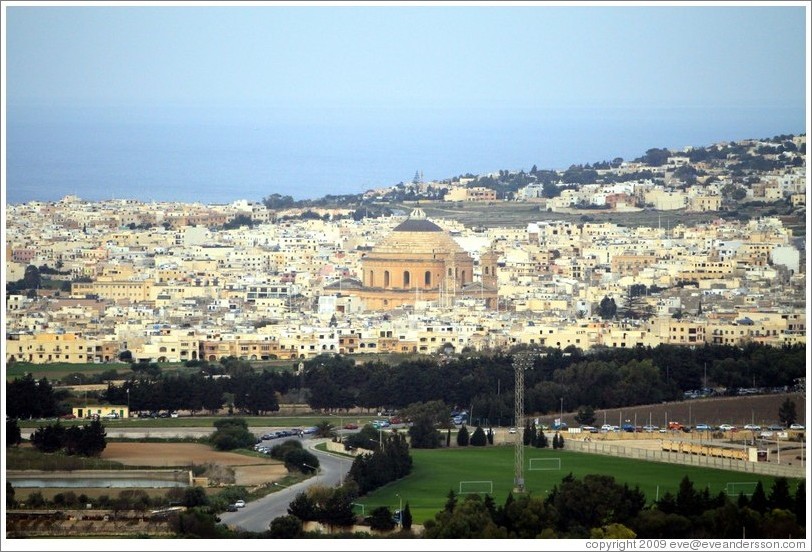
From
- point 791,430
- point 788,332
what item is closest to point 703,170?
point 788,332

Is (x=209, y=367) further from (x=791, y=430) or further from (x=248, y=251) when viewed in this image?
(x=248, y=251)

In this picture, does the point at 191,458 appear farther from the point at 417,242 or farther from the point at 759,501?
the point at 417,242

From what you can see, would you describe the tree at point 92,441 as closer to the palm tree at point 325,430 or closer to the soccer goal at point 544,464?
the palm tree at point 325,430

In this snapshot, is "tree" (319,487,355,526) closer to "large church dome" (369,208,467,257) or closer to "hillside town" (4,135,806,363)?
"hillside town" (4,135,806,363)

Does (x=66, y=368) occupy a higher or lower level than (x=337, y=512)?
higher

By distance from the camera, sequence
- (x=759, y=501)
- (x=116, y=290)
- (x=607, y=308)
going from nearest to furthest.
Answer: (x=759, y=501)
(x=607, y=308)
(x=116, y=290)

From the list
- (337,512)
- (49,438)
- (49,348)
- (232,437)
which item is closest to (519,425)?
(232,437)
